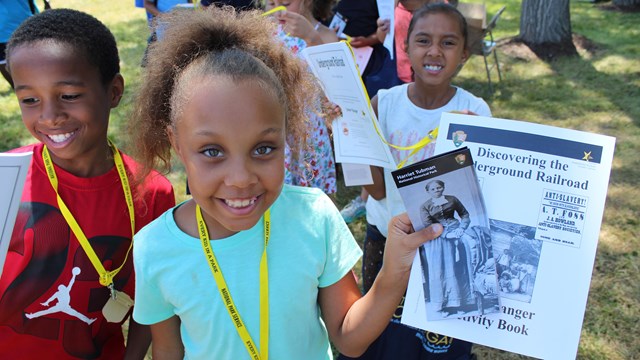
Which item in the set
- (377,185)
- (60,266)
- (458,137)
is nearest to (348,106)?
(377,185)

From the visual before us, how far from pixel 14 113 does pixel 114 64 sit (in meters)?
5.20

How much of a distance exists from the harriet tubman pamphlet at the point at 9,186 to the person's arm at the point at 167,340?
408 mm

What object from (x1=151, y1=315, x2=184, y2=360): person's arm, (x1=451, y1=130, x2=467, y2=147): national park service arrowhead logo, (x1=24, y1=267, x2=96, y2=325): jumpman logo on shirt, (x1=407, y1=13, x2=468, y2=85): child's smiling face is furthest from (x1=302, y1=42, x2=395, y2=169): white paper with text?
(x1=24, y1=267, x2=96, y2=325): jumpman logo on shirt

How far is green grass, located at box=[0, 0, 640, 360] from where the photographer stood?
2869mm

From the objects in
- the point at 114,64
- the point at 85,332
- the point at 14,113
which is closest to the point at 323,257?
the point at 85,332

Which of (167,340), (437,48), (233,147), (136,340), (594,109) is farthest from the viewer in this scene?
(594,109)

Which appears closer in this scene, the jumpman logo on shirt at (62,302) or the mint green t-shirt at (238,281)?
the mint green t-shirt at (238,281)

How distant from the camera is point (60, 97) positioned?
4.83 ft

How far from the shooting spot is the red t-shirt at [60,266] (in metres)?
1.48

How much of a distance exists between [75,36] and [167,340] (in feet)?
3.01

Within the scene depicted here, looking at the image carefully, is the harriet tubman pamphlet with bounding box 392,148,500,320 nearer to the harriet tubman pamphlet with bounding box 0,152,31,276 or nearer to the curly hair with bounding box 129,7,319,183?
the curly hair with bounding box 129,7,319,183

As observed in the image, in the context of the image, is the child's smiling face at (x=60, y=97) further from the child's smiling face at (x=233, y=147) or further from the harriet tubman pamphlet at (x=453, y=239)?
the harriet tubman pamphlet at (x=453, y=239)

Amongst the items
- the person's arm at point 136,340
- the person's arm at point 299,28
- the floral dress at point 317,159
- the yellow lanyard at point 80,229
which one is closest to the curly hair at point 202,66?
the yellow lanyard at point 80,229

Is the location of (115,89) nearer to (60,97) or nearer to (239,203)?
(60,97)
